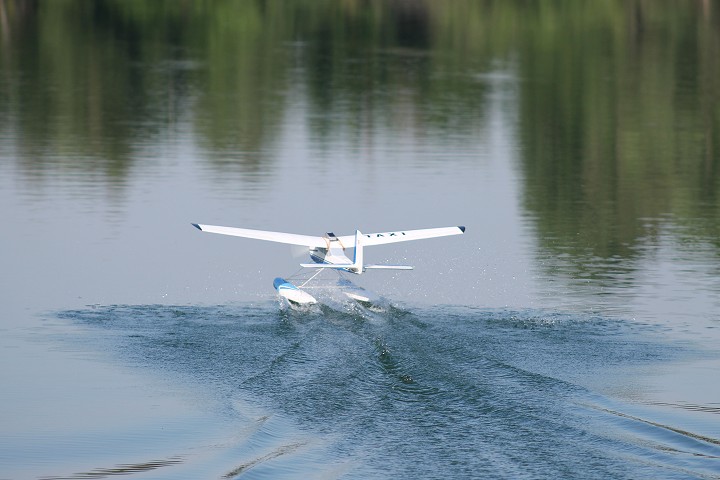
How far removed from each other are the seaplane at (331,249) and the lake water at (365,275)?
1.70 feet

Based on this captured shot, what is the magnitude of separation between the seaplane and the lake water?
517 millimetres

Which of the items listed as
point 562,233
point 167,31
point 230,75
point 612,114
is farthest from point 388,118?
point 167,31

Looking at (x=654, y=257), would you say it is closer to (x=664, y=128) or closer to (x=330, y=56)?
(x=664, y=128)

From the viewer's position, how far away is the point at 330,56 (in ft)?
273

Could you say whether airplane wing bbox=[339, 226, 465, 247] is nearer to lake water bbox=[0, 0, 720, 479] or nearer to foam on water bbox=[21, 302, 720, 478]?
lake water bbox=[0, 0, 720, 479]

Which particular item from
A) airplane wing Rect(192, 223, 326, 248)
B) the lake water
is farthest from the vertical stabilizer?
airplane wing Rect(192, 223, 326, 248)

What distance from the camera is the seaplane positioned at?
94.0 feet

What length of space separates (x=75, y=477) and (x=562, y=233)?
21.5 metres

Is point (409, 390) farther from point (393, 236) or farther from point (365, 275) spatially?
point (365, 275)

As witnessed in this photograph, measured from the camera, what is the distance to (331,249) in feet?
100

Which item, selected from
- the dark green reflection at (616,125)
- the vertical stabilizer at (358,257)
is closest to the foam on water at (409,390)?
the vertical stabilizer at (358,257)

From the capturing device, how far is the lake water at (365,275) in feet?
66.0

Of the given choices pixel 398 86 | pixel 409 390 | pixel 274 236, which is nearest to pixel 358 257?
pixel 274 236

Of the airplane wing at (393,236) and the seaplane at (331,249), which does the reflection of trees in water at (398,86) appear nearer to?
the airplane wing at (393,236)
